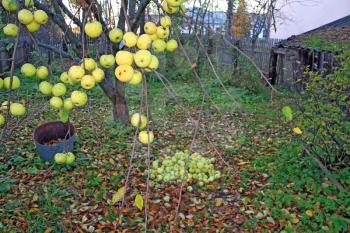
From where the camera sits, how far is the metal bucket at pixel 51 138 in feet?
13.3

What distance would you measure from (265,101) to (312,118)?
3.99 metres

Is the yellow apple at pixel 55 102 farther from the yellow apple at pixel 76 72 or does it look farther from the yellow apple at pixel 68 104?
the yellow apple at pixel 76 72

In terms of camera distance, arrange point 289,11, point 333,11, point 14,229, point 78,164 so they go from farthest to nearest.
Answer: point 289,11 → point 333,11 → point 78,164 → point 14,229

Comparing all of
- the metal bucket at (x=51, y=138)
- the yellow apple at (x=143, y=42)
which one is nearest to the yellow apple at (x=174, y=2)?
the yellow apple at (x=143, y=42)

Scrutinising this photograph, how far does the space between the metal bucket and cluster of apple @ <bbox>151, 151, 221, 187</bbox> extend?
106 centimetres

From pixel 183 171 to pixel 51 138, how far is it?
5.99 feet

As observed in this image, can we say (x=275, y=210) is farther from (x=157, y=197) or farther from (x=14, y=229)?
(x=14, y=229)

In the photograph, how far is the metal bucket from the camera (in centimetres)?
405

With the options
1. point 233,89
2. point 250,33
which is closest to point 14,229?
point 233,89

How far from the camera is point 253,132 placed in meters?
5.64

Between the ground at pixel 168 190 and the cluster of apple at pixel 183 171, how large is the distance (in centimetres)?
11

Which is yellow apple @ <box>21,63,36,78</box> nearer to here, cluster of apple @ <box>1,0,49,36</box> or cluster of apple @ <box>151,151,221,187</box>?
cluster of apple @ <box>1,0,49,36</box>

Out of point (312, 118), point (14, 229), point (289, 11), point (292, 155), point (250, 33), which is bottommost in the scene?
point (14, 229)

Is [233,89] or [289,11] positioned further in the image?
[289,11]
